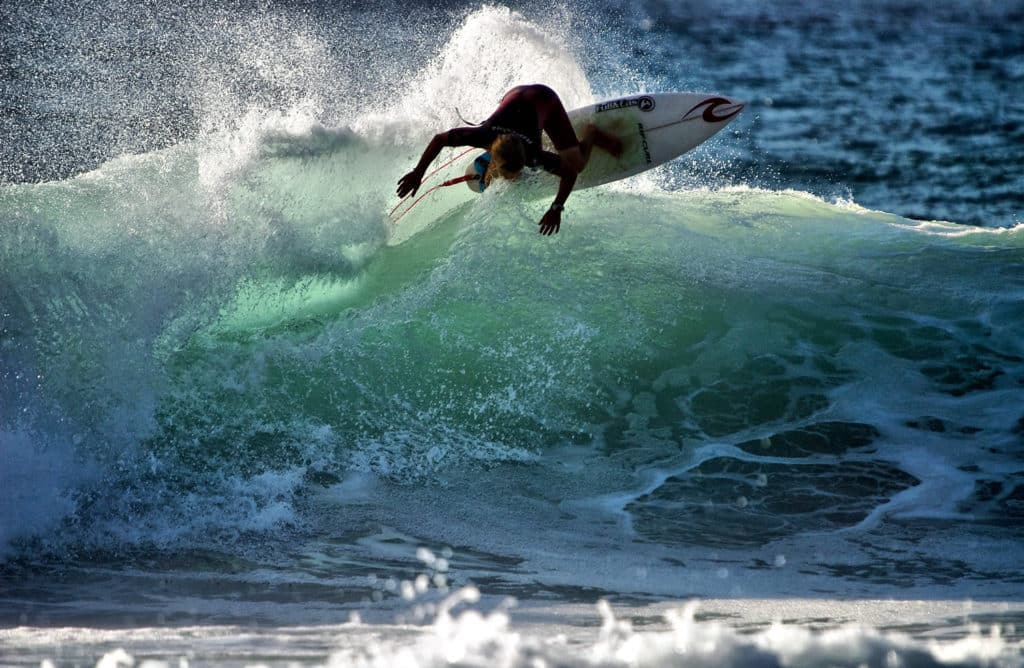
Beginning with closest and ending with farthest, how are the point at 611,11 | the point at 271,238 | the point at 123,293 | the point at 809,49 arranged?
the point at 123,293
the point at 271,238
the point at 809,49
the point at 611,11

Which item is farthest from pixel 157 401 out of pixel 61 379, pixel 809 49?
pixel 809 49

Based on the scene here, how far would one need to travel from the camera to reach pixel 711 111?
8.18 meters

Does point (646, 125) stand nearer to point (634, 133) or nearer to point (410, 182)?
point (634, 133)

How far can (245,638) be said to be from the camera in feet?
13.0

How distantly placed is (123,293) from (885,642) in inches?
216

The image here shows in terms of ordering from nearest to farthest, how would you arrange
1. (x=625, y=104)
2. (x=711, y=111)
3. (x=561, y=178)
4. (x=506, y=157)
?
(x=561, y=178) < (x=506, y=157) < (x=625, y=104) < (x=711, y=111)

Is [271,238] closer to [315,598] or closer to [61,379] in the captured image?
[61,379]

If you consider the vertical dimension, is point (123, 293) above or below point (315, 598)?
above

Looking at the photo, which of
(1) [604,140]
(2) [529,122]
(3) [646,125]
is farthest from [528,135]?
(3) [646,125]

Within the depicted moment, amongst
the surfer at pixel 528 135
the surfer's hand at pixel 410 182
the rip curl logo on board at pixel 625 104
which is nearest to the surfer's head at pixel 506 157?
the surfer at pixel 528 135

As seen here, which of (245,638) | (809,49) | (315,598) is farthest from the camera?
(809,49)

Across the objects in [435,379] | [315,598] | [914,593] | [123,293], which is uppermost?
[123,293]

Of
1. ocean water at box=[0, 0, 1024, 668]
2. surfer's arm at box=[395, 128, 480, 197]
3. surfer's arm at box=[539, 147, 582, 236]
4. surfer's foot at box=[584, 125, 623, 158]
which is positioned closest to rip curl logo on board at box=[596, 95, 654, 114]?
surfer's foot at box=[584, 125, 623, 158]

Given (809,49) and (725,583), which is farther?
(809,49)
